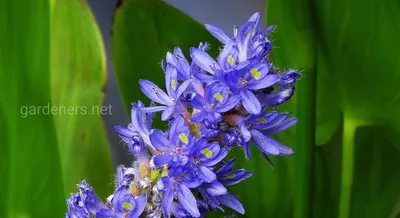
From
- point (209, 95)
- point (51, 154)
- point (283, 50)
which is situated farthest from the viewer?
point (51, 154)

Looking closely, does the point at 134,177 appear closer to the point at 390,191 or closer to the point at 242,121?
the point at 242,121

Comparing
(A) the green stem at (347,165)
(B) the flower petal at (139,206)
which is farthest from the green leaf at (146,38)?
(B) the flower petal at (139,206)

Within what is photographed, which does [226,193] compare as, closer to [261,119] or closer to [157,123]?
[261,119]

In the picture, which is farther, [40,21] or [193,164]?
[40,21]

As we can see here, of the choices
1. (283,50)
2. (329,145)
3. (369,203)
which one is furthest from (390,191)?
(283,50)

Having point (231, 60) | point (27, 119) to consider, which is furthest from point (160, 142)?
point (27, 119)

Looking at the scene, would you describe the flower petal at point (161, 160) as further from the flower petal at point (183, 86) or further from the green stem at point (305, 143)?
the green stem at point (305, 143)

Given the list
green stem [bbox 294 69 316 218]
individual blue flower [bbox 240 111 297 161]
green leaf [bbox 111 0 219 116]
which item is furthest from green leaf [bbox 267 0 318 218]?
individual blue flower [bbox 240 111 297 161]
